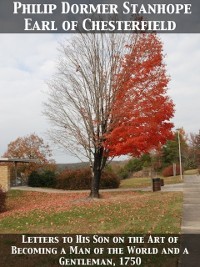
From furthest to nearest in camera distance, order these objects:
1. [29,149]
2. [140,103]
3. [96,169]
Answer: [29,149] → [96,169] → [140,103]

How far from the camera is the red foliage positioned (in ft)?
62.9

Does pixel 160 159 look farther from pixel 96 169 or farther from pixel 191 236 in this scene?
pixel 191 236

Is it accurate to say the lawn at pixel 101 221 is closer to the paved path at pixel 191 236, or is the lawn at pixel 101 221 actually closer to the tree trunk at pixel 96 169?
the paved path at pixel 191 236

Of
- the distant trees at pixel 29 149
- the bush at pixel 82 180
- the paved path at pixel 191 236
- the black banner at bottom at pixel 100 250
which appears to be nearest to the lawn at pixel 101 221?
the paved path at pixel 191 236

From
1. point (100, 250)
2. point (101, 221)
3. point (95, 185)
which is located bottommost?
point (101, 221)

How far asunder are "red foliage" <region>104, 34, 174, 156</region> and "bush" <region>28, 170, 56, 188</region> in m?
13.6

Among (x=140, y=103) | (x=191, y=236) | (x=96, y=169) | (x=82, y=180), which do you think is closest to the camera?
(x=191, y=236)

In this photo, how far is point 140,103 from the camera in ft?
63.4

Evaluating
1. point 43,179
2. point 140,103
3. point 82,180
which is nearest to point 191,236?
point 140,103

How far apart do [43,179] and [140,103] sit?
628 inches

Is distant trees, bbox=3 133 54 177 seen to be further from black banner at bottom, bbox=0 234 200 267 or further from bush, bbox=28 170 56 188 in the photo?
black banner at bottom, bbox=0 234 200 267

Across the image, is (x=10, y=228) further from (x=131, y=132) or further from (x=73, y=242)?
(x=131, y=132)

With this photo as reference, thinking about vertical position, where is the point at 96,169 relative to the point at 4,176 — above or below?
above

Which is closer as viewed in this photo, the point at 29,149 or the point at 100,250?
the point at 100,250
